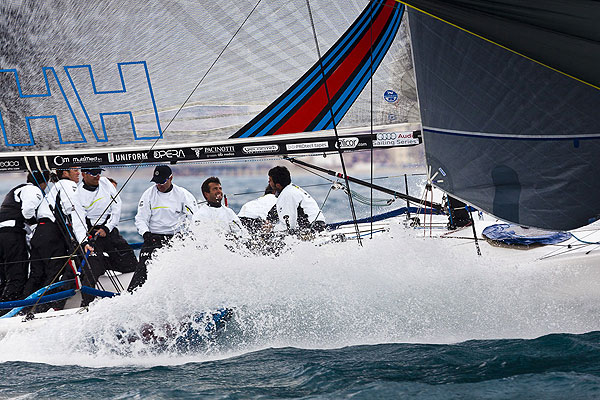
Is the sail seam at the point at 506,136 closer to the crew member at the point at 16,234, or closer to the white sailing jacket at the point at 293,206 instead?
the white sailing jacket at the point at 293,206

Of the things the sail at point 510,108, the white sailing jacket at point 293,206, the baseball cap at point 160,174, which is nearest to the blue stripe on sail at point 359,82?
the sail at point 510,108

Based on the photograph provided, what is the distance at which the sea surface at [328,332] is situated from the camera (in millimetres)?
2867

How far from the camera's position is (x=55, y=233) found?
4.87 meters

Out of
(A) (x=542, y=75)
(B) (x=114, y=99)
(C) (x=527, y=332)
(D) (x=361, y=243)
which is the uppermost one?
(B) (x=114, y=99)

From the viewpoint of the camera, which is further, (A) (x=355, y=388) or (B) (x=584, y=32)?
(B) (x=584, y=32)

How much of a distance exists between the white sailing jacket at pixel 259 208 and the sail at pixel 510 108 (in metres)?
1.51

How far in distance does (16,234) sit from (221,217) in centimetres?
153

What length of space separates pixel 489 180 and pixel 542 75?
0.71 m

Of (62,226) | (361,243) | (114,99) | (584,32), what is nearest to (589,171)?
(584,32)

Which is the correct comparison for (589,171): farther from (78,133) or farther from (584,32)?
(78,133)

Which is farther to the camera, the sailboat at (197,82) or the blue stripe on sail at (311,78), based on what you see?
the blue stripe on sail at (311,78)

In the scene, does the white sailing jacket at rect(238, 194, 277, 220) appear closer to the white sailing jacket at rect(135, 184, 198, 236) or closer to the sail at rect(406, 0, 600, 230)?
the white sailing jacket at rect(135, 184, 198, 236)

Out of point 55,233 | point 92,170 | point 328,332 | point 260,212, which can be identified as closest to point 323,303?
point 328,332

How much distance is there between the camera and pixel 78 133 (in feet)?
14.5
